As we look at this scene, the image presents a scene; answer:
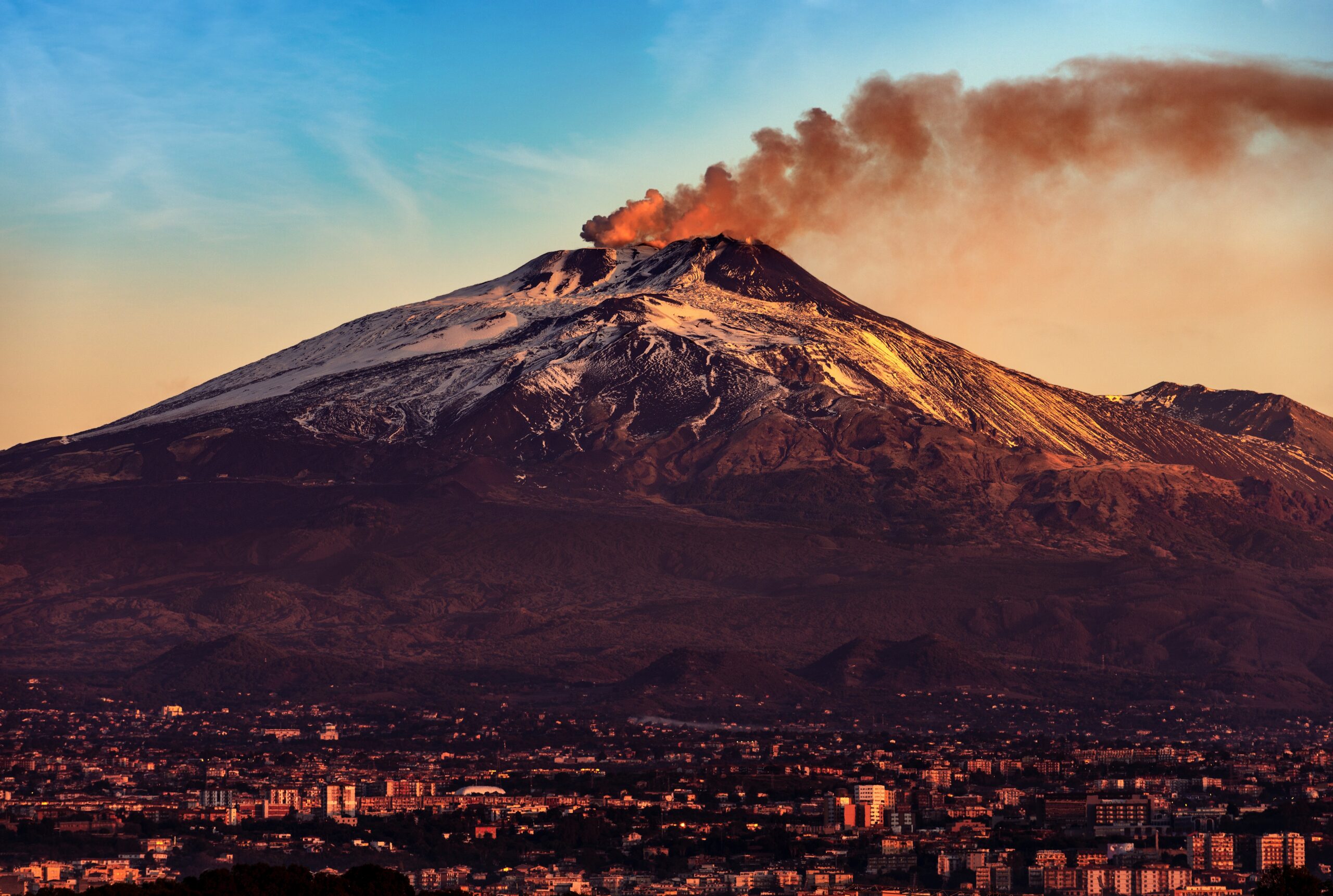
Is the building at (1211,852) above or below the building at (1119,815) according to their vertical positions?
below

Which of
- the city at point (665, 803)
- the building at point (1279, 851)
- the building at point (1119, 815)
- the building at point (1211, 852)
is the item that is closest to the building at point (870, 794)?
the city at point (665, 803)

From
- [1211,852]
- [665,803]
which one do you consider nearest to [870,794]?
[665,803]

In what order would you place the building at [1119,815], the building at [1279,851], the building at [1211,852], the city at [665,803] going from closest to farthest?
the city at [665,803]
the building at [1211,852]
the building at [1279,851]
the building at [1119,815]

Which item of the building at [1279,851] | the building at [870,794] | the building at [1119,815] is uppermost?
the building at [870,794]

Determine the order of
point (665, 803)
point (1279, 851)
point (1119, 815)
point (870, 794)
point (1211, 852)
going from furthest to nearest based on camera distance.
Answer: point (665, 803) → point (870, 794) → point (1119, 815) → point (1211, 852) → point (1279, 851)

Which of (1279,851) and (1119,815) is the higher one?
(1119,815)

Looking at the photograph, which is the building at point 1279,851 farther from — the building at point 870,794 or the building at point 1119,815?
the building at point 870,794

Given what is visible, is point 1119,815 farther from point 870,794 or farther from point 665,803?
point 665,803

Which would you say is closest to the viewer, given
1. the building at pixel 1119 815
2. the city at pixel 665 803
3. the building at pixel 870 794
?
the city at pixel 665 803

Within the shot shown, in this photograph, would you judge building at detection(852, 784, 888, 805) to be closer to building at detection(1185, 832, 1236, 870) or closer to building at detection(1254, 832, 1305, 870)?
building at detection(1185, 832, 1236, 870)
